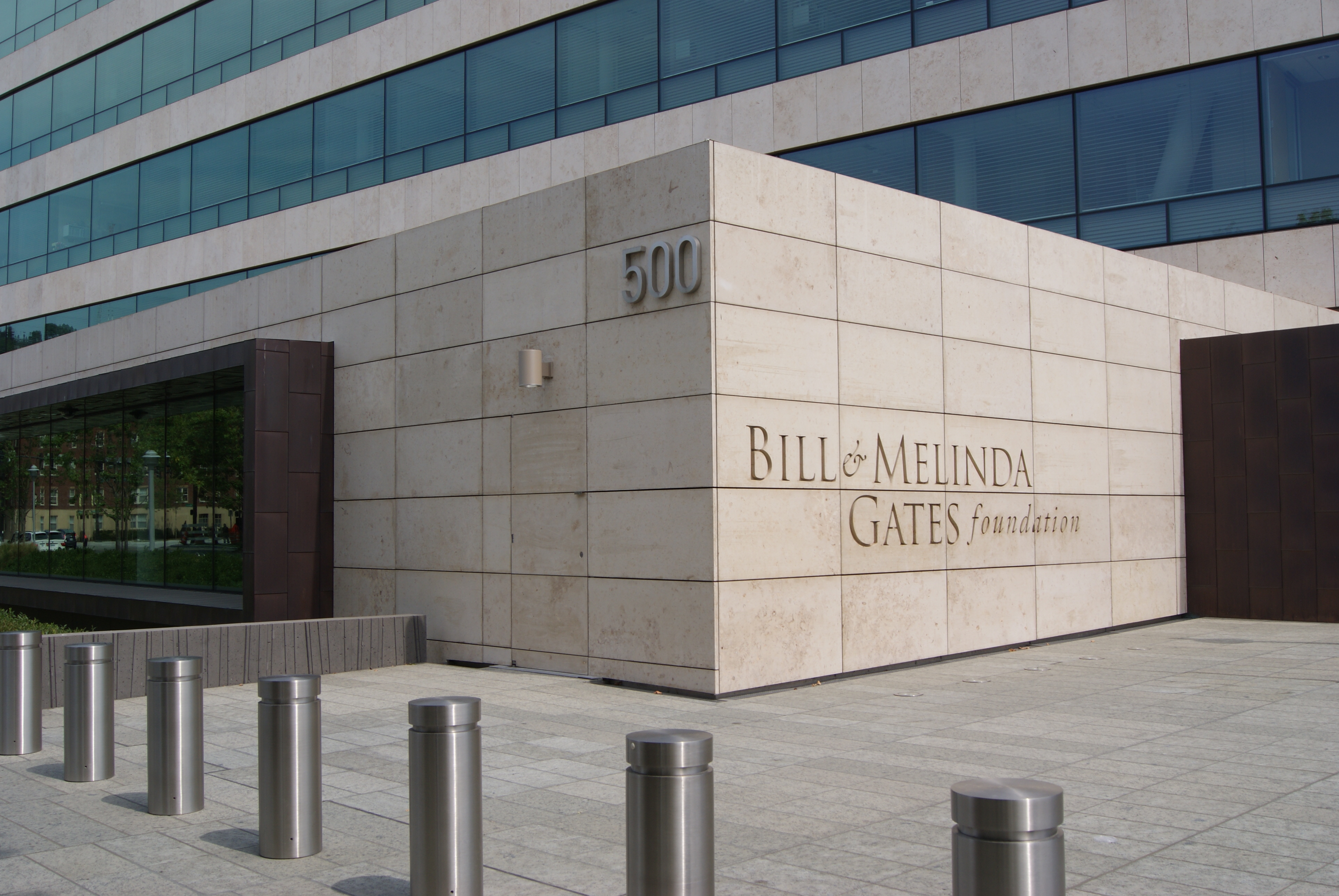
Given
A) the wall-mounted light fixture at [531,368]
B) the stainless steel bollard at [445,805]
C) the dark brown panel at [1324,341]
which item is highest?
the dark brown panel at [1324,341]

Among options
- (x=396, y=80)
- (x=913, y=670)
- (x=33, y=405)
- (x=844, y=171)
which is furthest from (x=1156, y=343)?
(x=33, y=405)

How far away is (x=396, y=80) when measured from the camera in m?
27.2

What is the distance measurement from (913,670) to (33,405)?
17.3 meters

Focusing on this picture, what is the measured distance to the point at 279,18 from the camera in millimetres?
29797

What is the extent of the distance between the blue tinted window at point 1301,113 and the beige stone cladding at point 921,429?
311 cm

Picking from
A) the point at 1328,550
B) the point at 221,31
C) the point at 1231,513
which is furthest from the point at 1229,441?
the point at 221,31

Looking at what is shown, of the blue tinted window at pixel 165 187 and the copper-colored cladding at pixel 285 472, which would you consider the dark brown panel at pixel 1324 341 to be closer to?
the copper-colored cladding at pixel 285 472

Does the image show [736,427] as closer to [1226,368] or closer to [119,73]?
[1226,368]

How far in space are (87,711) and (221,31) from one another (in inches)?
1091

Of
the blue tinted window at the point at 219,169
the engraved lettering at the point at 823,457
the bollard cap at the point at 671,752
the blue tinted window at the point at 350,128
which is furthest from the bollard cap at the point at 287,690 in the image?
the blue tinted window at the point at 219,169

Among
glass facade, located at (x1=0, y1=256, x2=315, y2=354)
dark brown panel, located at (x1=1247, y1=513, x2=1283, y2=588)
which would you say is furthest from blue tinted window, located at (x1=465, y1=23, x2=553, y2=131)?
dark brown panel, located at (x1=1247, y1=513, x2=1283, y2=588)

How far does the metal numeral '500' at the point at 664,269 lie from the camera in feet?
38.8

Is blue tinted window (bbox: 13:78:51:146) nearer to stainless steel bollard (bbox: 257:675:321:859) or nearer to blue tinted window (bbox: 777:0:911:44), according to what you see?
blue tinted window (bbox: 777:0:911:44)

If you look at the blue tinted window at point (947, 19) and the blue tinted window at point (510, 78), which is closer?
the blue tinted window at point (947, 19)
